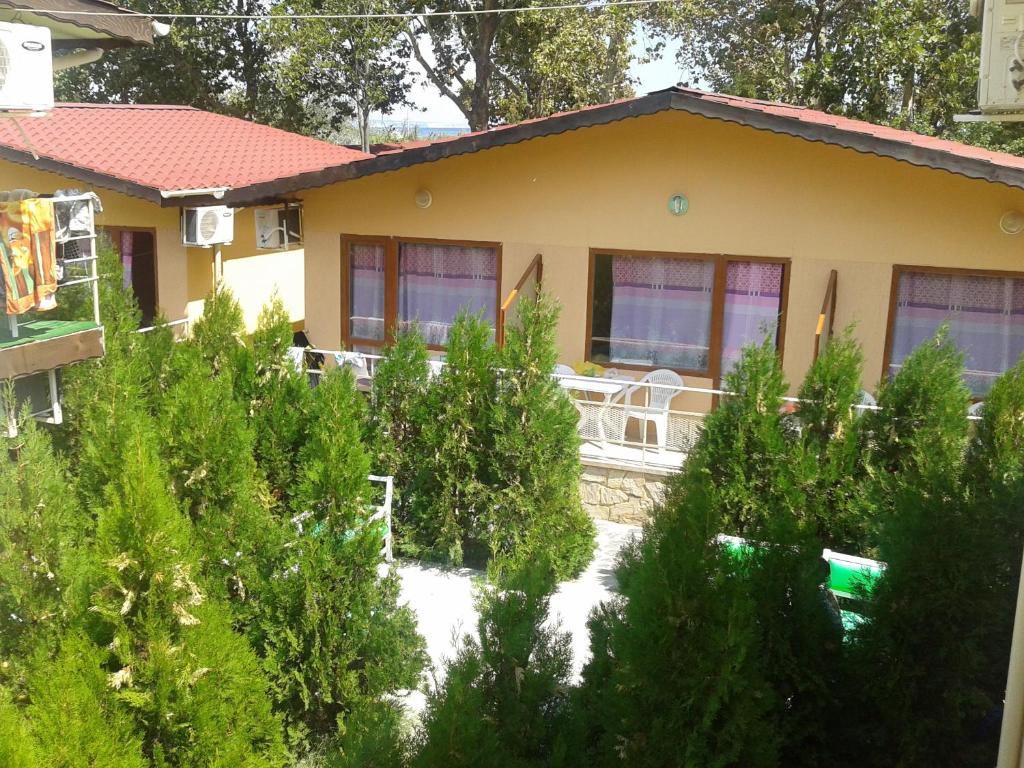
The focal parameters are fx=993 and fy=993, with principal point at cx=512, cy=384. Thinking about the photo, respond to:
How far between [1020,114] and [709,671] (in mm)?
2867

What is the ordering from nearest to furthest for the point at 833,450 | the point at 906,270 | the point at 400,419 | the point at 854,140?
the point at 833,450, the point at 854,140, the point at 400,419, the point at 906,270

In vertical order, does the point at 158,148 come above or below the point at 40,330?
above

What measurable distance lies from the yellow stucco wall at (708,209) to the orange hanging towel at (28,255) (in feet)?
17.5

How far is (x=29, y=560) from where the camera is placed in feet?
19.2

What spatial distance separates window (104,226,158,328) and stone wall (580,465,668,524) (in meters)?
8.39

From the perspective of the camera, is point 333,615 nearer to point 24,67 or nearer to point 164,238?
point 24,67

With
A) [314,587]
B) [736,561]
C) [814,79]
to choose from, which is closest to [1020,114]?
[736,561]

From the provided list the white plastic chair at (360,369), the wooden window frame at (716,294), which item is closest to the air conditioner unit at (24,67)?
the white plastic chair at (360,369)

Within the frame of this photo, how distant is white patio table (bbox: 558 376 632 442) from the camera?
1101 cm

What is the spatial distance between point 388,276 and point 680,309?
3844mm

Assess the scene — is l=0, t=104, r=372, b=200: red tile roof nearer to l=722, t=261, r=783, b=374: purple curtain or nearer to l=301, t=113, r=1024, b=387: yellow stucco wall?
l=301, t=113, r=1024, b=387: yellow stucco wall

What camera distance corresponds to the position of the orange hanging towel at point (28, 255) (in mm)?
7723

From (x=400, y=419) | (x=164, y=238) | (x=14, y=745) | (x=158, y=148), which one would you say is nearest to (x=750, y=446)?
(x=400, y=419)

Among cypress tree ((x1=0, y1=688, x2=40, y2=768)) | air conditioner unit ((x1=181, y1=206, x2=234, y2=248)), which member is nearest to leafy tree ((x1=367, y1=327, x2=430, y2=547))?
air conditioner unit ((x1=181, y1=206, x2=234, y2=248))
